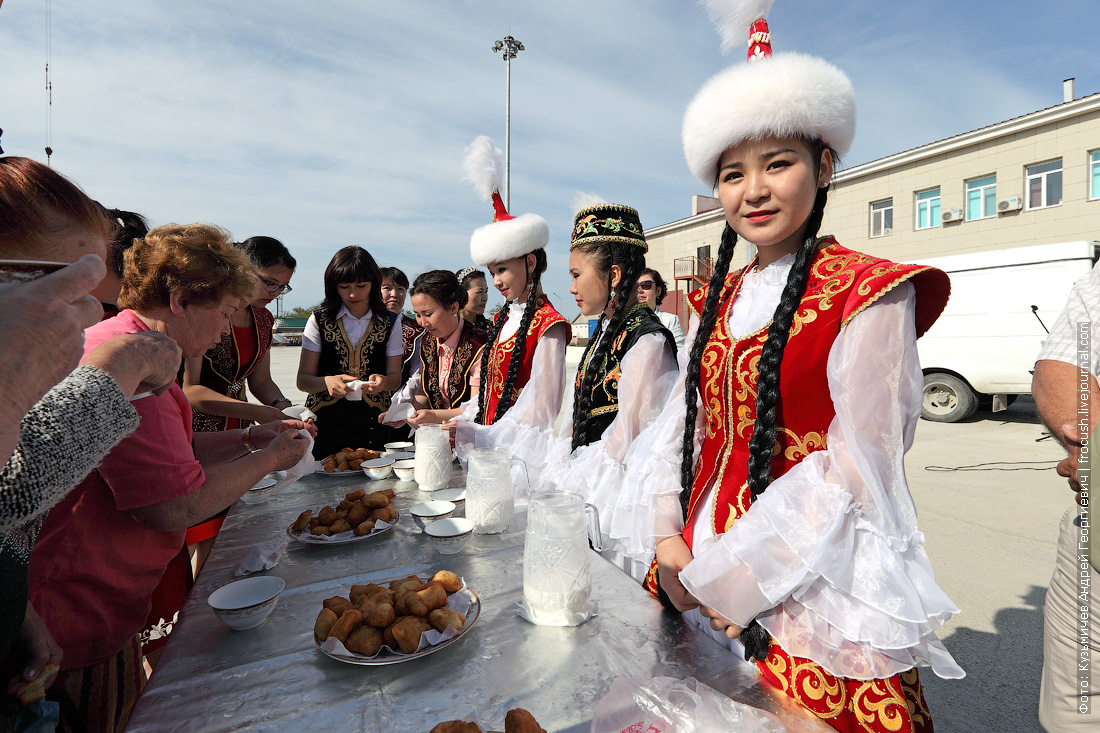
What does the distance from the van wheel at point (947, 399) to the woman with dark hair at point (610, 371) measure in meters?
8.13

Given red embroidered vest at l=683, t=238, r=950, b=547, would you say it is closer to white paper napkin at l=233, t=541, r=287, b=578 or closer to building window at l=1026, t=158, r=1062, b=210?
white paper napkin at l=233, t=541, r=287, b=578

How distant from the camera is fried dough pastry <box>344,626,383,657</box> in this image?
41.3 inches

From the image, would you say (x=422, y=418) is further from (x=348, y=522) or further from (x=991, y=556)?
(x=991, y=556)

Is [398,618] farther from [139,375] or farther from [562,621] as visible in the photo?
[139,375]

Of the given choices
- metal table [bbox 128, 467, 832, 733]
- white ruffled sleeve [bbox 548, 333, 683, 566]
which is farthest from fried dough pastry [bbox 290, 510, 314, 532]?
white ruffled sleeve [bbox 548, 333, 683, 566]

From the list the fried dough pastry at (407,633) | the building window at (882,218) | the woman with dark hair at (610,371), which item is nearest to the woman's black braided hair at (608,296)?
the woman with dark hair at (610,371)

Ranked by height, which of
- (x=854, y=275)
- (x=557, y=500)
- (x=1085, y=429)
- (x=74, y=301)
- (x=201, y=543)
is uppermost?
(x=854, y=275)

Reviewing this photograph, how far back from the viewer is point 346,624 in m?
1.08

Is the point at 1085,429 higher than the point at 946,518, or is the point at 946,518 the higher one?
the point at 1085,429

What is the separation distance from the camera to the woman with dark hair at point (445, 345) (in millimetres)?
3850

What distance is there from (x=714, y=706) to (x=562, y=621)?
0.41 meters

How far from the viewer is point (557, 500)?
120 centimetres

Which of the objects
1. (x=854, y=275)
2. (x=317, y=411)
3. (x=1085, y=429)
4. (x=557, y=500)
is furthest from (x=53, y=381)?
(x=317, y=411)

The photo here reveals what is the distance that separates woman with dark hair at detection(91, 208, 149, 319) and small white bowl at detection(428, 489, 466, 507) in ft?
4.53
